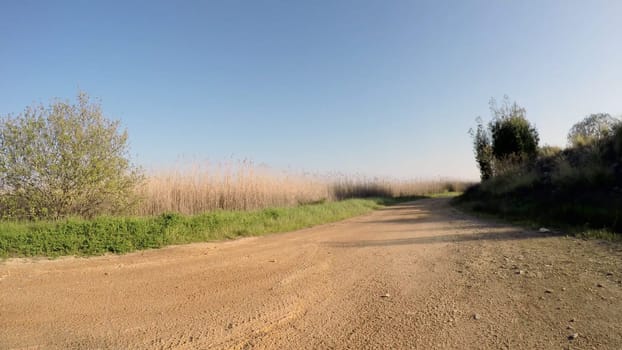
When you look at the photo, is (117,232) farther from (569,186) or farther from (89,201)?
(569,186)

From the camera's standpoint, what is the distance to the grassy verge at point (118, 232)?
20.1 ft

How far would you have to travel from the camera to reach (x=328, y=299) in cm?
360

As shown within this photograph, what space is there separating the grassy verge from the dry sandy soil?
1.96 ft

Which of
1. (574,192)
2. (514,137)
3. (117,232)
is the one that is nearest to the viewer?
(117,232)

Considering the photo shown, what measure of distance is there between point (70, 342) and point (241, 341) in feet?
5.03

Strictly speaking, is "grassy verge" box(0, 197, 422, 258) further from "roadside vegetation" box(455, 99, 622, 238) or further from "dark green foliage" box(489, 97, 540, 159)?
"dark green foliage" box(489, 97, 540, 159)

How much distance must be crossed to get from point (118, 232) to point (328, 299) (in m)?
5.71

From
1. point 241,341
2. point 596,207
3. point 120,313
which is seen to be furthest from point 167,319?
point 596,207

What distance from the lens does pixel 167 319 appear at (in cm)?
315

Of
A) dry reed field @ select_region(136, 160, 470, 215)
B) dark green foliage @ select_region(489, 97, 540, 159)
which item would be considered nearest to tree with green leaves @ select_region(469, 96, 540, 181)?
dark green foliage @ select_region(489, 97, 540, 159)

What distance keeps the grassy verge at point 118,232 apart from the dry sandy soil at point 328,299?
0.60 meters

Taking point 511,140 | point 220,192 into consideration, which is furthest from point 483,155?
point 220,192

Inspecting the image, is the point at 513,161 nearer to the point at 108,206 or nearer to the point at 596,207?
the point at 596,207

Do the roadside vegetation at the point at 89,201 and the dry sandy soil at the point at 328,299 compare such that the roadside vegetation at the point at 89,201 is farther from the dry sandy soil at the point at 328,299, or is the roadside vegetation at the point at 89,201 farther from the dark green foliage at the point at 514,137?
the dark green foliage at the point at 514,137
